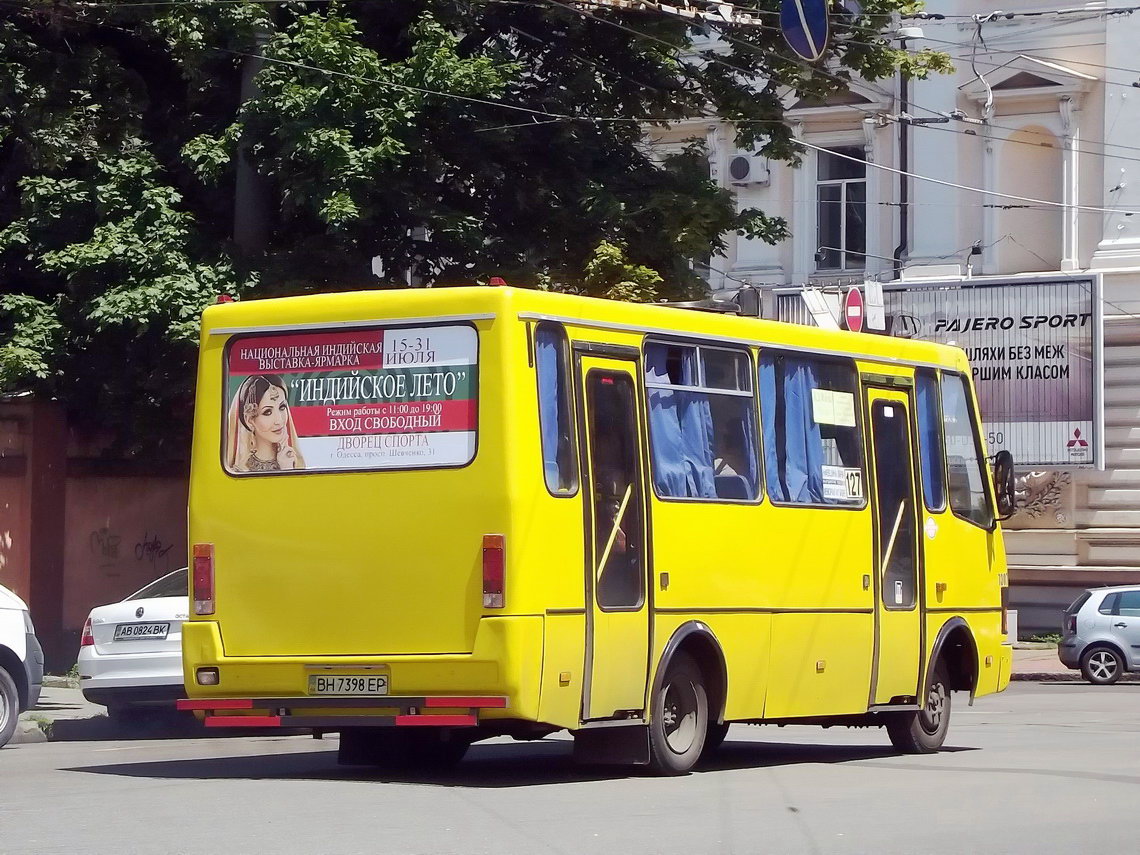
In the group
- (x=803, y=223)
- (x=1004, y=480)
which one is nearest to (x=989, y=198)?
Result: (x=803, y=223)

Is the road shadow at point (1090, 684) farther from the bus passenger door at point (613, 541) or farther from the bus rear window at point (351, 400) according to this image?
the bus rear window at point (351, 400)

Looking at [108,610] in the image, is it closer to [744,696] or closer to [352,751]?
[352,751]

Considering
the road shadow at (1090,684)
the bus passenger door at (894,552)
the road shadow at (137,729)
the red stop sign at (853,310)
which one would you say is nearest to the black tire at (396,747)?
the bus passenger door at (894,552)

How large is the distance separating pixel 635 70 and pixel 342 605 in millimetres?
12133

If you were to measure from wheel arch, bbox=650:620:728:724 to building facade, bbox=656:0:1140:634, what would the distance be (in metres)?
21.6

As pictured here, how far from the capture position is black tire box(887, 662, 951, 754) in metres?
14.4

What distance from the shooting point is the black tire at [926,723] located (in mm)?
14367

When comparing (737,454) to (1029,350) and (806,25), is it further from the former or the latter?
(1029,350)

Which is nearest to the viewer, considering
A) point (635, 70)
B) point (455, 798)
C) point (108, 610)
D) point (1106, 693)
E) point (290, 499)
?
point (455, 798)

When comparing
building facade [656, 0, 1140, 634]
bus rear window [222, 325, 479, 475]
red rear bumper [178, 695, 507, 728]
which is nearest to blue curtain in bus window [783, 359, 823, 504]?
bus rear window [222, 325, 479, 475]

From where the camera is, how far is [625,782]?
11.6 metres

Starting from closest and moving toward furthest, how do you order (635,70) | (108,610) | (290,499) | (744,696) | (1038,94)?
(290,499)
(744,696)
(108,610)
(635,70)
(1038,94)

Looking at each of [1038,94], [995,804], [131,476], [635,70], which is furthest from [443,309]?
[1038,94]

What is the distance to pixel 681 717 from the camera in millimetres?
12055
